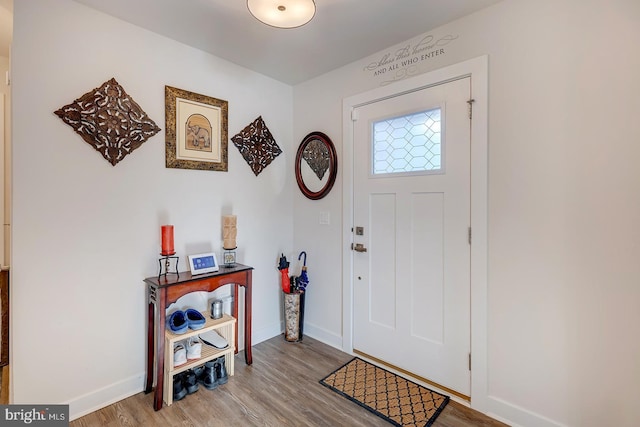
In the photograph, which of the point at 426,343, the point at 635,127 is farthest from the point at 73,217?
the point at 635,127

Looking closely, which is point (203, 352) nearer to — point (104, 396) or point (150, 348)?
point (150, 348)

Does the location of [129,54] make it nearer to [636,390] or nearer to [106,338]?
[106,338]

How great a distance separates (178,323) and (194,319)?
13 cm

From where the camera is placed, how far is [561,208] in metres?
1.60

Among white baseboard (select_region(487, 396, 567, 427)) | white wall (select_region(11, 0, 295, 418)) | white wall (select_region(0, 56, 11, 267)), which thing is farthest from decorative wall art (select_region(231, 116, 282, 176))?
white baseboard (select_region(487, 396, 567, 427))

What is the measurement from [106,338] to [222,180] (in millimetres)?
1372

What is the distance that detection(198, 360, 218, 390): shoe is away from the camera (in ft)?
6.93

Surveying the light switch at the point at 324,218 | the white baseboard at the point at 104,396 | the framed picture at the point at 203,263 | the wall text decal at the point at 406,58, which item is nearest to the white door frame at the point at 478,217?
the wall text decal at the point at 406,58

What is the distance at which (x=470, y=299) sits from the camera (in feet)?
6.33

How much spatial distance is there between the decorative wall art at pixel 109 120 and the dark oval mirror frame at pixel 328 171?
1.34 metres

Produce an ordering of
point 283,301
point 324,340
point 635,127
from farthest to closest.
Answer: point 283,301, point 324,340, point 635,127

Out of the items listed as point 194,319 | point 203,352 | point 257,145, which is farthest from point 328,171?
point 203,352

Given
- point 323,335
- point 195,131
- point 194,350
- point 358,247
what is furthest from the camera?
point 323,335

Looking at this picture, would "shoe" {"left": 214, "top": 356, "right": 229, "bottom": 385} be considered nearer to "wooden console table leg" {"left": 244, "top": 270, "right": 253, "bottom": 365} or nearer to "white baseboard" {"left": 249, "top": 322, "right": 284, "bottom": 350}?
"wooden console table leg" {"left": 244, "top": 270, "right": 253, "bottom": 365}
